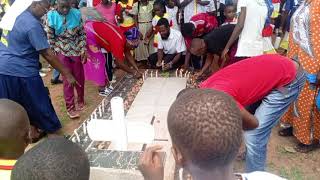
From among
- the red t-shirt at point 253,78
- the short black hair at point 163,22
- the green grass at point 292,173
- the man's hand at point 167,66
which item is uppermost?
the red t-shirt at point 253,78

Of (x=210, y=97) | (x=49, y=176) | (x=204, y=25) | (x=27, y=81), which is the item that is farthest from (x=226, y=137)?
(x=204, y=25)

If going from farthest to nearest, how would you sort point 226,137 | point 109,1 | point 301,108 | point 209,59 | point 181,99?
point 109,1
point 209,59
point 301,108
point 181,99
point 226,137

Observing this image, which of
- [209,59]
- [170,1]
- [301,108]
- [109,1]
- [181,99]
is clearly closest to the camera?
[181,99]

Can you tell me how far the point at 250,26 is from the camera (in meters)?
4.11

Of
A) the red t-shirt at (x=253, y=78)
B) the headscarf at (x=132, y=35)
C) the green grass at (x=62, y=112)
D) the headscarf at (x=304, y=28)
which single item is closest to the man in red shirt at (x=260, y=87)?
the red t-shirt at (x=253, y=78)

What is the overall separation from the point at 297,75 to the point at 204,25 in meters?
3.15

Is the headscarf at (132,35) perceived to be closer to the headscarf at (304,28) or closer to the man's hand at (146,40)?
the man's hand at (146,40)

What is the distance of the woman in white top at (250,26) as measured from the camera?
4.02 metres

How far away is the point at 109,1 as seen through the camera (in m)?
5.73

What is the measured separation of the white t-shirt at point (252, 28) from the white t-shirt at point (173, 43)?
186cm

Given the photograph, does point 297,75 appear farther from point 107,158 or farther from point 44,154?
point 44,154

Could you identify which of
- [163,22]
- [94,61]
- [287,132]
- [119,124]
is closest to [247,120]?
[119,124]

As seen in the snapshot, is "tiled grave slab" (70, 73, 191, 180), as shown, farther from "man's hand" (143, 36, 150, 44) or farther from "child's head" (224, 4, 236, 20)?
"child's head" (224, 4, 236, 20)

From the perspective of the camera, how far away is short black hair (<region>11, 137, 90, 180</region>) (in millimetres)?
1326
